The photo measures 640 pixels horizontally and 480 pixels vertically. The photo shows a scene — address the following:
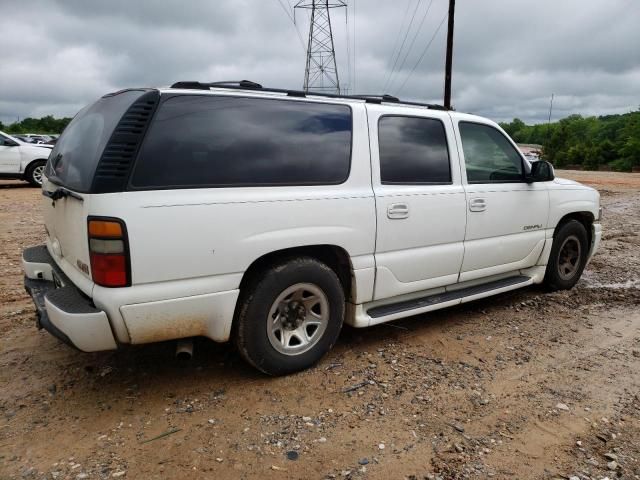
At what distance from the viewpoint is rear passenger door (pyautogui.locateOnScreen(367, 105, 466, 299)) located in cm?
361

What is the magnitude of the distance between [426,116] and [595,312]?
2.57 meters

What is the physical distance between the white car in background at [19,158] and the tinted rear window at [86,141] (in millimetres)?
10397

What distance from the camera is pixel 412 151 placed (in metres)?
3.86

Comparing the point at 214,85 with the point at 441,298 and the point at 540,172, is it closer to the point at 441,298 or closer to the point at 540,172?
the point at 441,298

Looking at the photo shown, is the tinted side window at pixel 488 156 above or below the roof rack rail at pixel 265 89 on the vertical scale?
below

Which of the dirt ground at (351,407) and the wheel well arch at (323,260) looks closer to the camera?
the dirt ground at (351,407)

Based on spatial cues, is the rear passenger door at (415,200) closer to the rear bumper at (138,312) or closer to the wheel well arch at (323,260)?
the wheel well arch at (323,260)

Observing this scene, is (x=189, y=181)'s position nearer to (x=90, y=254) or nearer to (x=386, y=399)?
(x=90, y=254)

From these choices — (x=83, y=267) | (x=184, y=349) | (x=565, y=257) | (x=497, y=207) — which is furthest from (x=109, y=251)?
(x=565, y=257)

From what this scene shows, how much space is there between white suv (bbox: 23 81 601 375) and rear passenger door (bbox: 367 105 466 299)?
1 cm

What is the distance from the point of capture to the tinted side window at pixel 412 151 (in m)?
3.68

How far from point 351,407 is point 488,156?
103 inches

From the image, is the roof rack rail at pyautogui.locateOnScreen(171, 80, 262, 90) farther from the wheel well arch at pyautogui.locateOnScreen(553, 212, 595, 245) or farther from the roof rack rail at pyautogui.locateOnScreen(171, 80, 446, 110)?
the wheel well arch at pyautogui.locateOnScreen(553, 212, 595, 245)

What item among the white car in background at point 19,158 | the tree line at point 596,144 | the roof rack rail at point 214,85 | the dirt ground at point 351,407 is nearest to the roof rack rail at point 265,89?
the roof rack rail at point 214,85
